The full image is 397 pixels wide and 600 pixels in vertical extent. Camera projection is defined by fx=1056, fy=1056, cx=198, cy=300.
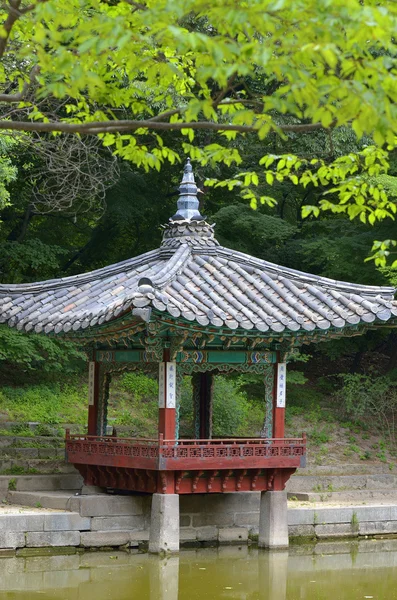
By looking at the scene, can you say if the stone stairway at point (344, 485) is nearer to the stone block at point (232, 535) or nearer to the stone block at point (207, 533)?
the stone block at point (232, 535)

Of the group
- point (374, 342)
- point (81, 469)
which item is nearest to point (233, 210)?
point (374, 342)

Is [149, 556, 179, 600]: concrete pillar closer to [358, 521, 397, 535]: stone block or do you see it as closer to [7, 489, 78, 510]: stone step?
[7, 489, 78, 510]: stone step

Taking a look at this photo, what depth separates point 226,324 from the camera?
15.5 meters

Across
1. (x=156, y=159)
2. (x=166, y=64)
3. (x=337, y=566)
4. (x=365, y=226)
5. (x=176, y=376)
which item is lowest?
(x=337, y=566)

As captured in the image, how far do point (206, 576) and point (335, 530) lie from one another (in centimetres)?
424

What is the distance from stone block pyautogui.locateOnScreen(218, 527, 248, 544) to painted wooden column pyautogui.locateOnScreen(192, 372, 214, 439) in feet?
6.78

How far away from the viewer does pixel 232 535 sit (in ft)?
57.0

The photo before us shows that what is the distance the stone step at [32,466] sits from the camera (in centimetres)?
1884

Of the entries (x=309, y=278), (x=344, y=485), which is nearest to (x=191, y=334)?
(x=309, y=278)

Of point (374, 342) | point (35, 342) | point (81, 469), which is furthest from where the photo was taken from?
point (374, 342)

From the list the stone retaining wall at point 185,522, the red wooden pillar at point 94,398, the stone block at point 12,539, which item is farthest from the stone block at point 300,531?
the stone block at point 12,539

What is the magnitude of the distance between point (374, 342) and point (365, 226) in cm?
349

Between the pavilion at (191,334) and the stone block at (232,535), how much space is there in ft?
1.84

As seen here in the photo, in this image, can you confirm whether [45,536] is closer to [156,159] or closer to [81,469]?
[81,469]
